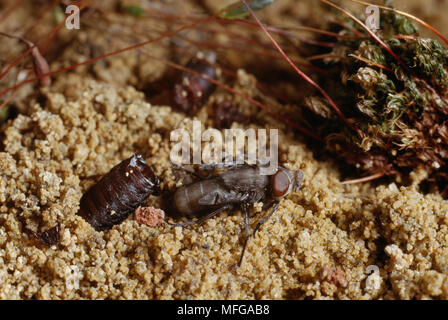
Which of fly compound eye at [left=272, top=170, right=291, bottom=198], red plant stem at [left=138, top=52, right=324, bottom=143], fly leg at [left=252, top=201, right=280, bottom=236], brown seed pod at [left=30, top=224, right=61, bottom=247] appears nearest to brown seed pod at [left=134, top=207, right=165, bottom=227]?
brown seed pod at [left=30, top=224, right=61, bottom=247]

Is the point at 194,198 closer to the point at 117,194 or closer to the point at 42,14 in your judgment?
the point at 117,194

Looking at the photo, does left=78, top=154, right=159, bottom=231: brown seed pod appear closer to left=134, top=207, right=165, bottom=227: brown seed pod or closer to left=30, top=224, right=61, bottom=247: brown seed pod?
left=134, top=207, right=165, bottom=227: brown seed pod

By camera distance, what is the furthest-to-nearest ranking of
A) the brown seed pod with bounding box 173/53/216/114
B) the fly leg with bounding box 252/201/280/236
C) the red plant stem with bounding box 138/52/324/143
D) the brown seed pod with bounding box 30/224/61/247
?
the brown seed pod with bounding box 173/53/216/114
the red plant stem with bounding box 138/52/324/143
the fly leg with bounding box 252/201/280/236
the brown seed pod with bounding box 30/224/61/247

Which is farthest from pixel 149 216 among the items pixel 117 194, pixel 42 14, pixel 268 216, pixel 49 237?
pixel 42 14

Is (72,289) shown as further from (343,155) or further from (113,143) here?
(343,155)

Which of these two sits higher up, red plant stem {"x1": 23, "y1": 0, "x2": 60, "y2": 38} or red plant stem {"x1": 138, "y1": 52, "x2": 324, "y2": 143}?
red plant stem {"x1": 23, "y1": 0, "x2": 60, "y2": 38}
